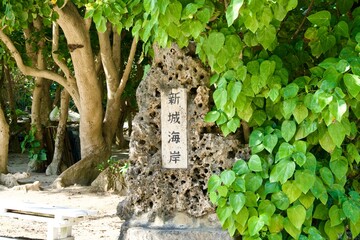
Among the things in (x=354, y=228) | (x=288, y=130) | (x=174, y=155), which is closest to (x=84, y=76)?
(x=174, y=155)

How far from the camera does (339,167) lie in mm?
3877

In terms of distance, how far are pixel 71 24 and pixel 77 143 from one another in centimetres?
473

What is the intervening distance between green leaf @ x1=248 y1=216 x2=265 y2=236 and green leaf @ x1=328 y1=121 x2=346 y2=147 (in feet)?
2.39

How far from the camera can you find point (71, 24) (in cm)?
1000

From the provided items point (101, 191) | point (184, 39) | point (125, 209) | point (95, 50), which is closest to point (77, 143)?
point (95, 50)

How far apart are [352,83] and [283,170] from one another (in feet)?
2.31

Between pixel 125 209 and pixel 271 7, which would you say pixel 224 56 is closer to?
pixel 271 7

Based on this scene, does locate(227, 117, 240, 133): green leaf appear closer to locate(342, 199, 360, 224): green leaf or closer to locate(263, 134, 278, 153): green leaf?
locate(263, 134, 278, 153): green leaf

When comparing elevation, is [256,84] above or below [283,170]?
above

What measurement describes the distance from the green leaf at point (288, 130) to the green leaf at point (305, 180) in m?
0.25

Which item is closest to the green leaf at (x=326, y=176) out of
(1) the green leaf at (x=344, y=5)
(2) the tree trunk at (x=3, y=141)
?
(1) the green leaf at (x=344, y=5)

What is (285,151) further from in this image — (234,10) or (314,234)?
(234,10)

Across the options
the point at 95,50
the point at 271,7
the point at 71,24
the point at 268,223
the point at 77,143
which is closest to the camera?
the point at 271,7

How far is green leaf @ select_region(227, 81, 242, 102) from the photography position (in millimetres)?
3895
